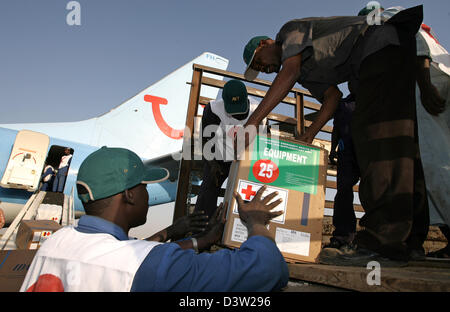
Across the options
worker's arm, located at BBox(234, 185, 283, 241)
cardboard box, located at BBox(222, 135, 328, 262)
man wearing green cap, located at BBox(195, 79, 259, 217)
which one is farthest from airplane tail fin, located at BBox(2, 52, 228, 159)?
worker's arm, located at BBox(234, 185, 283, 241)

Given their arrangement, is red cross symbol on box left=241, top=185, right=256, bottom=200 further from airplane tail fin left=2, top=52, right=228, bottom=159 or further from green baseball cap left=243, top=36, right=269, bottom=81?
airplane tail fin left=2, top=52, right=228, bottom=159

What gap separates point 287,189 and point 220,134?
1596mm

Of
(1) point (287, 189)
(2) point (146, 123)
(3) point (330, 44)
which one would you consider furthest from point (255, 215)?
(2) point (146, 123)

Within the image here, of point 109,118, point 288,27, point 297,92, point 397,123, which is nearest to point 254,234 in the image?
point 397,123

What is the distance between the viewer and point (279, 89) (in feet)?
6.53

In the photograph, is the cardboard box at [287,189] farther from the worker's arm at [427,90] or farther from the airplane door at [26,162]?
the airplane door at [26,162]

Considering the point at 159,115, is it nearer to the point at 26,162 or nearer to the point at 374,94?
the point at 26,162

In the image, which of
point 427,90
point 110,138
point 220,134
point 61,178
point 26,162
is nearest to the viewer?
point 427,90

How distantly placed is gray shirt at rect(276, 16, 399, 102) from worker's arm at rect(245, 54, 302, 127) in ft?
0.21

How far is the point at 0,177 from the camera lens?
7328mm

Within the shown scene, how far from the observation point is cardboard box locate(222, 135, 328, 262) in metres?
1.73

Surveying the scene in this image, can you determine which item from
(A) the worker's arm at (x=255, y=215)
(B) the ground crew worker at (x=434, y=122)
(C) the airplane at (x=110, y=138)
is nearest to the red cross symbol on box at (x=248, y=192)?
(A) the worker's arm at (x=255, y=215)
